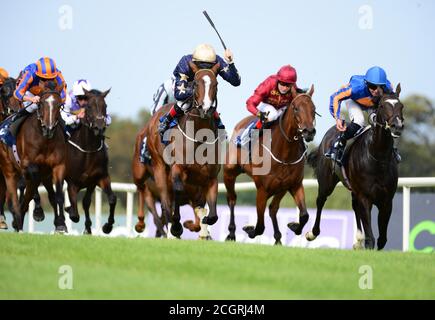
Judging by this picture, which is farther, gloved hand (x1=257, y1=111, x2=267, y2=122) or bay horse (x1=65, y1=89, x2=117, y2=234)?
bay horse (x1=65, y1=89, x2=117, y2=234)

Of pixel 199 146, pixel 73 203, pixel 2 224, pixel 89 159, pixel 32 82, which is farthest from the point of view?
pixel 2 224

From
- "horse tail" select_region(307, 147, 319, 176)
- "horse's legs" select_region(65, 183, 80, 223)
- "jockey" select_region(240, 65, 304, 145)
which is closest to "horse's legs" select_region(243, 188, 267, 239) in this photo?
"jockey" select_region(240, 65, 304, 145)

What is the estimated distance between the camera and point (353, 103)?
14531 millimetres

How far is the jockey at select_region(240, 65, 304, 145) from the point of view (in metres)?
14.1

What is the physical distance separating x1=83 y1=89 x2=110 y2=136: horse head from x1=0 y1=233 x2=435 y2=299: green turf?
13.2 ft

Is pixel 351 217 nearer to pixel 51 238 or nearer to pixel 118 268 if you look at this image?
pixel 51 238

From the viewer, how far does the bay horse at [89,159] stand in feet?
52.4

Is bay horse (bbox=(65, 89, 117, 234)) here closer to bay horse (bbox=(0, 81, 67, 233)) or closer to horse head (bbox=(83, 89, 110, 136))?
horse head (bbox=(83, 89, 110, 136))

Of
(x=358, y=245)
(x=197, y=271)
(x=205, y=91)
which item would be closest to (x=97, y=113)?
(x=205, y=91)

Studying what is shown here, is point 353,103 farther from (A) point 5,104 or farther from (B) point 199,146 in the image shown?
(A) point 5,104

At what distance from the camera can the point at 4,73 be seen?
17875 mm

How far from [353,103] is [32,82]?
4.43 m
